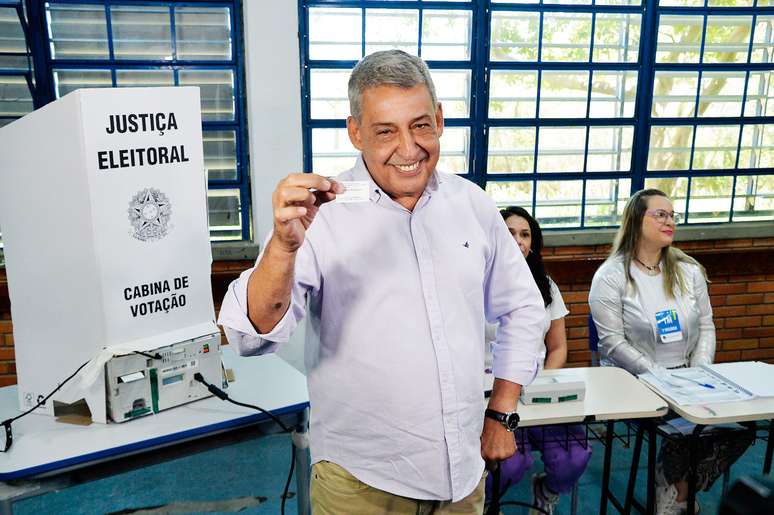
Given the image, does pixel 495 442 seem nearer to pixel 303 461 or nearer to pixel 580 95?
pixel 303 461

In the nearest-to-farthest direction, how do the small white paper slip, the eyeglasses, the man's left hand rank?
the small white paper slip < the man's left hand < the eyeglasses

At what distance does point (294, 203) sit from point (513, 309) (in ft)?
2.36

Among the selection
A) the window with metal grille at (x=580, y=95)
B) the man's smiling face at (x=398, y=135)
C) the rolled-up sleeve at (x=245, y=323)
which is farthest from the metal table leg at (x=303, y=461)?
the window with metal grille at (x=580, y=95)

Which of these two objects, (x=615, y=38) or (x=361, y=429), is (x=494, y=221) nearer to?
(x=361, y=429)

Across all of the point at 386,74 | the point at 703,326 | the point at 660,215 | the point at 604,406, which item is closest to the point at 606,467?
the point at 604,406

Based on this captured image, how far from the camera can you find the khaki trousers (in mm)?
1347

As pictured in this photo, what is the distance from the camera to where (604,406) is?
214 centimetres

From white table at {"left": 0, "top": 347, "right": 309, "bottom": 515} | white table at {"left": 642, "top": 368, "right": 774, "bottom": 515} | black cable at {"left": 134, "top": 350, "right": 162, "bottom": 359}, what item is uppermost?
black cable at {"left": 134, "top": 350, "right": 162, "bottom": 359}

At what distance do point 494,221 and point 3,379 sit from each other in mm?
3070

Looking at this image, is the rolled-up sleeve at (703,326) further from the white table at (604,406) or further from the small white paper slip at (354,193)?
the small white paper slip at (354,193)

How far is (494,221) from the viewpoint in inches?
60.6

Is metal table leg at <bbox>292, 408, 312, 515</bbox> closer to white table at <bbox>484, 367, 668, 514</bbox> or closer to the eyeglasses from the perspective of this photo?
white table at <bbox>484, 367, 668, 514</bbox>

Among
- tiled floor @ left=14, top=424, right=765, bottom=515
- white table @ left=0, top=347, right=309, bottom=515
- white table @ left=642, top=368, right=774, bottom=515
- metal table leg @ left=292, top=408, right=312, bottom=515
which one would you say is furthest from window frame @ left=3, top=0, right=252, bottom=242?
white table @ left=642, top=368, right=774, bottom=515

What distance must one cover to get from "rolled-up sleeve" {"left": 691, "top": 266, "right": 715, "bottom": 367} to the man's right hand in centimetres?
235
